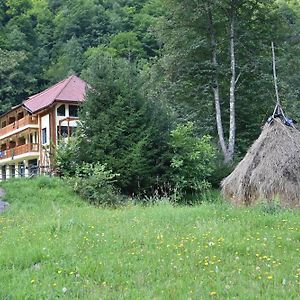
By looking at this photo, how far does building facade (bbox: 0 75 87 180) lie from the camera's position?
128 ft

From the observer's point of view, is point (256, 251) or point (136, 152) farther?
point (136, 152)

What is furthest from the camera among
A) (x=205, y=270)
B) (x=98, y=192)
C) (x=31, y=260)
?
(x=98, y=192)

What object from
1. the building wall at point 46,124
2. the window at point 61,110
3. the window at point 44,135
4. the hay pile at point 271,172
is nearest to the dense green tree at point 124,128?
the hay pile at point 271,172

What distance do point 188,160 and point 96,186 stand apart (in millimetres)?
5026

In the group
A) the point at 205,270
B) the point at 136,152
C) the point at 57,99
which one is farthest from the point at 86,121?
the point at 57,99

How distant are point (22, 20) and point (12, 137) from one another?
720 inches

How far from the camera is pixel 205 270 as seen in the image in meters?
6.11

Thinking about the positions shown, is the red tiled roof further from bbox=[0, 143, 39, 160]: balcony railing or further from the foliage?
the foliage

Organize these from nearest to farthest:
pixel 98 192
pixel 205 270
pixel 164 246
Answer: pixel 205 270 < pixel 164 246 < pixel 98 192

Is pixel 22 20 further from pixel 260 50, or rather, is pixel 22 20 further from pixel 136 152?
pixel 136 152

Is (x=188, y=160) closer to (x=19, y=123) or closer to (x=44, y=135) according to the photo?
(x=44, y=135)

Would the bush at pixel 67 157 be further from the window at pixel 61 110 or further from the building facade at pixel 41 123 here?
the window at pixel 61 110

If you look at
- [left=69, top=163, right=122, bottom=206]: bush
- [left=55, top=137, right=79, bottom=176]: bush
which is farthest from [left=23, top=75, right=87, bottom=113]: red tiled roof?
[left=69, top=163, right=122, bottom=206]: bush

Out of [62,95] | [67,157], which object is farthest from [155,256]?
[62,95]
